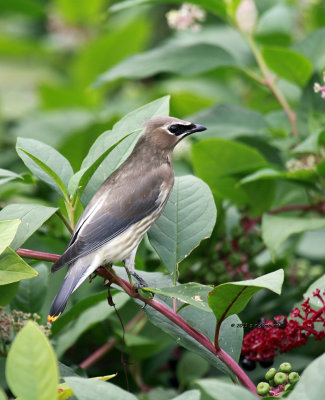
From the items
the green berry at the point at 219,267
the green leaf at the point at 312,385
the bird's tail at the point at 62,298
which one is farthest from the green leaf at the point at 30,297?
the green leaf at the point at 312,385

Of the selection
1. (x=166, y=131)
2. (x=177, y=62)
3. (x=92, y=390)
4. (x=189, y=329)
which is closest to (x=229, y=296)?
(x=189, y=329)

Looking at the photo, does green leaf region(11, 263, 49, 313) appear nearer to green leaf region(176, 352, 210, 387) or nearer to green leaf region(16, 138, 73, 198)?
green leaf region(16, 138, 73, 198)

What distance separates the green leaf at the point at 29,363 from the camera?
177 centimetres

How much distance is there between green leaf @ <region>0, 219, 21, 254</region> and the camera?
223 cm

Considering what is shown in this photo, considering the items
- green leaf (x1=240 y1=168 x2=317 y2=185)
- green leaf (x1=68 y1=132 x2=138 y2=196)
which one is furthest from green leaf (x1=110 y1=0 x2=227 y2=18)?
green leaf (x1=68 y1=132 x2=138 y2=196)

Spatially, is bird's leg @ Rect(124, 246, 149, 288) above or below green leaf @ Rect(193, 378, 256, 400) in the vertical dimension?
below

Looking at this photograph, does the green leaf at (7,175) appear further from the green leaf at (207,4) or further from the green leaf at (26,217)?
the green leaf at (207,4)

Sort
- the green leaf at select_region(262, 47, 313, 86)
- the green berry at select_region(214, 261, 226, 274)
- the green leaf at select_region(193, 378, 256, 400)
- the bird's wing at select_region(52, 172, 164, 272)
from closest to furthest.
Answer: the green leaf at select_region(193, 378, 256, 400)
the bird's wing at select_region(52, 172, 164, 272)
the green berry at select_region(214, 261, 226, 274)
the green leaf at select_region(262, 47, 313, 86)

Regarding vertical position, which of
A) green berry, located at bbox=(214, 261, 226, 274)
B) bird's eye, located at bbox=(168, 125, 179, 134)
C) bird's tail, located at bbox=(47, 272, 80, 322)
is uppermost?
bird's eye, located at bbox=(168, 125, 179, 134)

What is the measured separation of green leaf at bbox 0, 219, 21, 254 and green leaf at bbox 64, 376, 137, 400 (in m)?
0.56

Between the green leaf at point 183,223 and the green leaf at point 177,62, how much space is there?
1086 millimetres

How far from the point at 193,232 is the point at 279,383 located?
677 millimetres

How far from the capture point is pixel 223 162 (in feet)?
11.2

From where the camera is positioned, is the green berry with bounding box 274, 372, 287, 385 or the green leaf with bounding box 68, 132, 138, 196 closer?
the green berry with bounding box 274, 372, 287, 385
